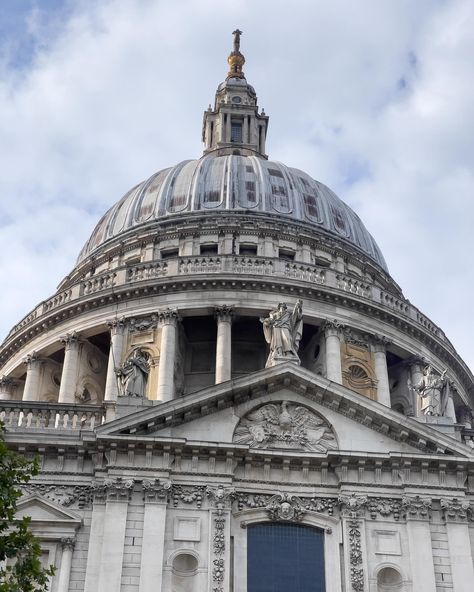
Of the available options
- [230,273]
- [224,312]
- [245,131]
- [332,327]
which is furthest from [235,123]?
[332,327]

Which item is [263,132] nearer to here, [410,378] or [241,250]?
[241,250]

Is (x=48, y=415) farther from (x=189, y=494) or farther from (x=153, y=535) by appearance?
(x=153, y=535)

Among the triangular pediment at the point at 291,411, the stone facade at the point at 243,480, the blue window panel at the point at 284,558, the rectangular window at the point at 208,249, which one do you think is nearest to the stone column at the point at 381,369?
the rectangular window at the point at 208,249

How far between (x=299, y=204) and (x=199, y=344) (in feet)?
42.9

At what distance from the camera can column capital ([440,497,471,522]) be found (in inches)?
1138

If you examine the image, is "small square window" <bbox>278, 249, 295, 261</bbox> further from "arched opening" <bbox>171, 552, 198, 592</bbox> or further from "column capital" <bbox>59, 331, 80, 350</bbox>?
"arched opening" <bbox>171, 552, 198, 592</bbox>

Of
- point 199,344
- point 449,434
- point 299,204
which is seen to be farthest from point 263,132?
point 449,434

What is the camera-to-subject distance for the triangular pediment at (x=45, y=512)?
27.8 m

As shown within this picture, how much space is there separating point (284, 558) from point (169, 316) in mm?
18839

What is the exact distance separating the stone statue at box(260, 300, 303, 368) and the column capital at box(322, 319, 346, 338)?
11953 millimetres

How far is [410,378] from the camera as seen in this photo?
47.8 m

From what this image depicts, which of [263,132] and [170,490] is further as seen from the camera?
[263,132]

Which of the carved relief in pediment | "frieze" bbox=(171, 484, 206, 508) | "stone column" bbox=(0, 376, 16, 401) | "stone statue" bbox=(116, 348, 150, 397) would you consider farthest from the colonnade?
"frieze" bbox=(171, 484, 206, 508)

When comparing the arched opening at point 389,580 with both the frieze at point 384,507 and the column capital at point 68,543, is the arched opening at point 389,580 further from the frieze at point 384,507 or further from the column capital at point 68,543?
the column capital at point 68,543
